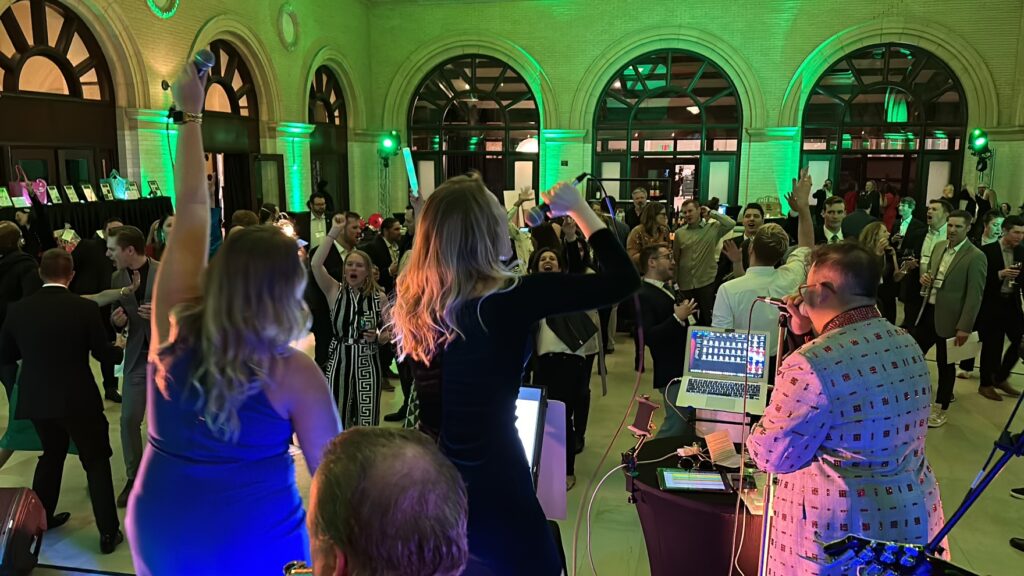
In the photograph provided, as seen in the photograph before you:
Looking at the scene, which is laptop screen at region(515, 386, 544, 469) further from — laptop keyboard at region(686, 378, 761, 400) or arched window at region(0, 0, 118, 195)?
arched window at region(0, 0, 118, 195)

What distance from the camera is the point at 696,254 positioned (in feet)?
25.3

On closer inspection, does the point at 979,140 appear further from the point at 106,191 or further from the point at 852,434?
the point at 106,191

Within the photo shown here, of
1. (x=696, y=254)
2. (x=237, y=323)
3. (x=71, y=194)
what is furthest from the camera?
(x=71, y=194)

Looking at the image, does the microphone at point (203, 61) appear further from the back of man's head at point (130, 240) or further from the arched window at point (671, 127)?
the arched window at point (671, 127)

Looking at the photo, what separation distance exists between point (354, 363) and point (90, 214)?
5920 millimetres

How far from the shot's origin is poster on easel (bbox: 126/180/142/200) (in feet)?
30.8

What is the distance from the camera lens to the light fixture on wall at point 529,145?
53.1ft

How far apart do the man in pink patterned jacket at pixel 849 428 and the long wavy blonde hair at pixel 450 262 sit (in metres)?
1.01

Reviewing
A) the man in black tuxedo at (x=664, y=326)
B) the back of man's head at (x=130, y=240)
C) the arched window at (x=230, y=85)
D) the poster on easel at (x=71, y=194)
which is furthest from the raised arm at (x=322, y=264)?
the arched window at (x=230, y=85)

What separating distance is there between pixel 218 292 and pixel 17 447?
11.5 feet

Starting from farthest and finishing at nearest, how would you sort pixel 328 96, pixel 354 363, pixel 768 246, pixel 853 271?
1. pixel 328 96
2. pixel 354 363
3. pixel 768 246
4. pixel 853 271

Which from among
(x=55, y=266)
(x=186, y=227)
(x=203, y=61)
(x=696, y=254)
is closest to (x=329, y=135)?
(x=696, y=254)

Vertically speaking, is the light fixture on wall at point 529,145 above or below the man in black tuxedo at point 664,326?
above

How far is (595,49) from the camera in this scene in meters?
15.2
